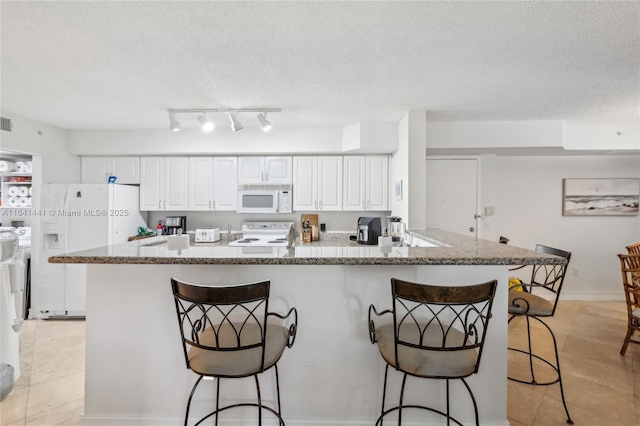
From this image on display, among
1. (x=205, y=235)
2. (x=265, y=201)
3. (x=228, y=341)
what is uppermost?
(x=265, y=201)

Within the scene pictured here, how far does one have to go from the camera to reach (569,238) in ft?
13.8

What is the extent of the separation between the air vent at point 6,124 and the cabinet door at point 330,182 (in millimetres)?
3329

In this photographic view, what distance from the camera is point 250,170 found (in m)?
4.04

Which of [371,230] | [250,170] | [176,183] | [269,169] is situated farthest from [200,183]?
[371,230]

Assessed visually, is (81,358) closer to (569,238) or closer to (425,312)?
(425,312)

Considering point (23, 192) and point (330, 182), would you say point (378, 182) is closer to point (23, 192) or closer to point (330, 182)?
point (330, 182)

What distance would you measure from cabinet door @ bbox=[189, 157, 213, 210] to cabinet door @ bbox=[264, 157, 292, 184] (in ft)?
2.51

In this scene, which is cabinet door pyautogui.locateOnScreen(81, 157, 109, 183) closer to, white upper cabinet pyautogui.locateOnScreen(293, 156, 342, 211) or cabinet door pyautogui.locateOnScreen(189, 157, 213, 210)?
cabinet door pyautogui.locateOnScreen(189, 157, 213, 210)

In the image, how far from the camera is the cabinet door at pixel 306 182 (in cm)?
400

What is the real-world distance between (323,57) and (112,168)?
3462 millimetres

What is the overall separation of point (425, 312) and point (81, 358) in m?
2.86

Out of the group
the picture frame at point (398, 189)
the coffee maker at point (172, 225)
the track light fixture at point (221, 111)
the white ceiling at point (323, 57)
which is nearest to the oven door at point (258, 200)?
the coffee maker at point (172, 225)

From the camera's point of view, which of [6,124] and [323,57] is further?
[6,124]

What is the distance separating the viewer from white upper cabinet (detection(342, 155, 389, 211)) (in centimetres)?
396
